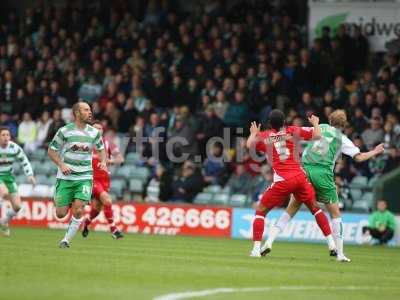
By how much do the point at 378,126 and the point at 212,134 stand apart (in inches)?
164

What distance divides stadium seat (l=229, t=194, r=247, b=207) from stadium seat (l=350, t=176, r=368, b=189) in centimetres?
253

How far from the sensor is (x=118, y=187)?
2728cm

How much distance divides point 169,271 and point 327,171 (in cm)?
403

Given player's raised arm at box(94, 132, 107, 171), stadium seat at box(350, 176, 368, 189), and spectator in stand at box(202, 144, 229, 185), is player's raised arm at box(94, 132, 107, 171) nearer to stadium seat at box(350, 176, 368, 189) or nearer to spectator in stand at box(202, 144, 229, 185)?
stadium seat at box(350, 176, 368, 189)

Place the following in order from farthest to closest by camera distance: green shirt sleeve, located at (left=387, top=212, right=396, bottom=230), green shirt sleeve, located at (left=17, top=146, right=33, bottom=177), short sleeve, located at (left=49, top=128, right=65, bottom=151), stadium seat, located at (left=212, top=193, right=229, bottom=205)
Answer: stadium seat, located at (left=212, top=193, right=229, bottom=205), green shirt sleeve, located at (left=387, top=212, right=396, bottom=230), green shirt sleeve, located at (left=17, top=146, right=33, bottom=177), short sleeve, located at (left=49, top=128, right=65, bottom=151)

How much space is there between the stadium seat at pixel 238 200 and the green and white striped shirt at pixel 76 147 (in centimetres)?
910

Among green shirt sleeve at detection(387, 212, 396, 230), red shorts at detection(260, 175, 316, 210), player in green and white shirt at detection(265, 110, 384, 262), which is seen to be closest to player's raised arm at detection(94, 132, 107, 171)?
red shorts at detection(260, 175, 316, 210)

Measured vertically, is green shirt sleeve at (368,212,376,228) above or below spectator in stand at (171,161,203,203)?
below

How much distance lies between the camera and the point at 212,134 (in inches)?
1038

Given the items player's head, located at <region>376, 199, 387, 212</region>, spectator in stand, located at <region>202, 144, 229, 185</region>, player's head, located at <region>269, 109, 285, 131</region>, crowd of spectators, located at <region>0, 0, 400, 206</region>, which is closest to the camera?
player's head, located at <region>269, 109, 285, 131</region>

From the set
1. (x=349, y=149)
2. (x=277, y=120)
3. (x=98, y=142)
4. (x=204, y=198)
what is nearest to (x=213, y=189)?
(x=204, y=198)

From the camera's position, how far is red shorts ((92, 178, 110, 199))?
1981 centimetres

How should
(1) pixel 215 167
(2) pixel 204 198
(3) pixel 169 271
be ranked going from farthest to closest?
1. (1) pixel 215 167
2. (2) pixel 204 198
3. (3) pixel 169 271

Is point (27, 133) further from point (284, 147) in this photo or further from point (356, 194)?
point (284, 147)
